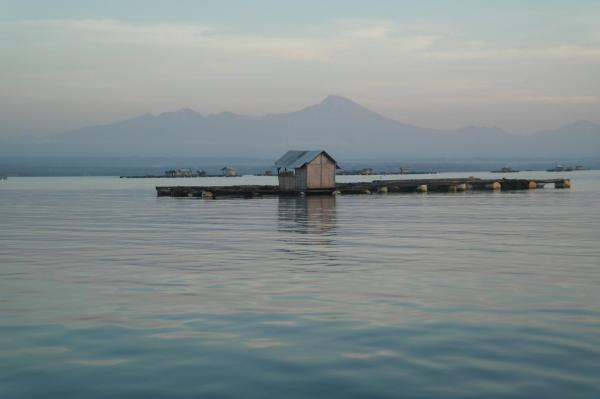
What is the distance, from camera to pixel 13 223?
1505 inches

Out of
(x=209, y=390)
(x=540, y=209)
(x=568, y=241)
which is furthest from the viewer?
(x=540, y=209)

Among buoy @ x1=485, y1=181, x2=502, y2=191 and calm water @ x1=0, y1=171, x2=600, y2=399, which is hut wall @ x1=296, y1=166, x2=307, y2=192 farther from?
calm water @ x1=0, y1=171, x2=600, y2=399

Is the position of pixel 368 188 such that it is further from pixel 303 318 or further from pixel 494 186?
pixel 303 318

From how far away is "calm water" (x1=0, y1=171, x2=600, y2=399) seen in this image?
935 centimetres

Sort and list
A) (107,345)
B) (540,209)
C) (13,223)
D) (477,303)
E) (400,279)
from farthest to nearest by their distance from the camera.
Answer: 1. (540,209)
2. (13,223)
3. (400,279)
4. (477,303)
5. (107,345)

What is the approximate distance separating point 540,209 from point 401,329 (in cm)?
3657

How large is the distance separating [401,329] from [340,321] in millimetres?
1160

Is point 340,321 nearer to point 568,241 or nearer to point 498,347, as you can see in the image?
point 498,347

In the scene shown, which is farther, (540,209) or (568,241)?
(540,209)

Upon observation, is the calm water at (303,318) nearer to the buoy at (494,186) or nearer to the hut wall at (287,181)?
the hut wall at (287,181)

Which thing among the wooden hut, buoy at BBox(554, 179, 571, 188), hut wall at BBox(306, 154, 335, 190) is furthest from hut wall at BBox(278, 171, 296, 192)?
buoy at BBox(554, 179, 571, 188)

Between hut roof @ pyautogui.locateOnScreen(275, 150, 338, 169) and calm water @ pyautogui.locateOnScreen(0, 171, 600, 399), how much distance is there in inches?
1453

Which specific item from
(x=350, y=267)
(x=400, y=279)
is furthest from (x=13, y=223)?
(x=400, y=279)

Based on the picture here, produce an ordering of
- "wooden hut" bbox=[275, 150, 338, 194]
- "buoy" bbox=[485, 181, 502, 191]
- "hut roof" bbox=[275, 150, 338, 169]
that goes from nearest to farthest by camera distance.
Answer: "hut roof" bbox=[275, 150, 338, 169], "wooden hut" bbox=[275, 150, 338, 194], "buoy" bbox=[485, 181, 502, 191]
